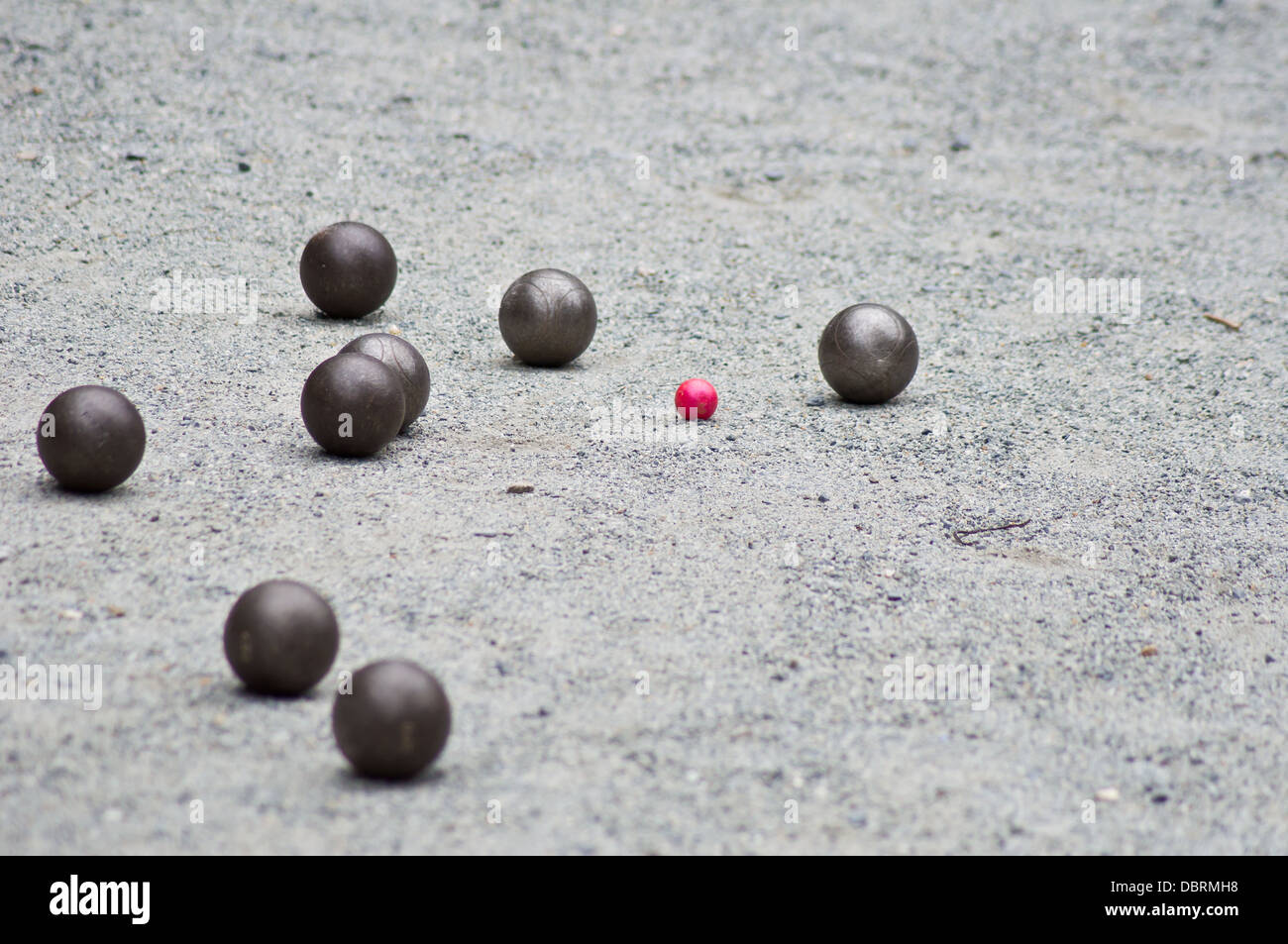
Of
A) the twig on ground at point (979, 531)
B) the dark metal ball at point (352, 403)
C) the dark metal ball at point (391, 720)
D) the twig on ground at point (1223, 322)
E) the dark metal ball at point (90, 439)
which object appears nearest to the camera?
the dark metal ball at point (391, 720)

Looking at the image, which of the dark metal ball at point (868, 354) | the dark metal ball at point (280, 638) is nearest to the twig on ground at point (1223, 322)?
the dark metal ball at point (868, 354)

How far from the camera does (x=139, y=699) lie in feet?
12.3

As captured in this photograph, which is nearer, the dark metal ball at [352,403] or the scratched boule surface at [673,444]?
the scratched boule surface at [673,444]

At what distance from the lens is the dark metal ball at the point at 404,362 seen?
603cm

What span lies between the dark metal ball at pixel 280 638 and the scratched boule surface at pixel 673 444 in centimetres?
11

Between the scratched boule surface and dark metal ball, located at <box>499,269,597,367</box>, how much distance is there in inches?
7.8

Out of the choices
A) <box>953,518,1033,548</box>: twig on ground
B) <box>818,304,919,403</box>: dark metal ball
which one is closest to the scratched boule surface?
<box>953,518,1033,548</box>: twig on ground

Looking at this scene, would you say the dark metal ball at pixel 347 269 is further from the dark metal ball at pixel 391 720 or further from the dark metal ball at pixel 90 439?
the dark metal ball at pixel 391 720

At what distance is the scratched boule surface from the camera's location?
11.8 ft

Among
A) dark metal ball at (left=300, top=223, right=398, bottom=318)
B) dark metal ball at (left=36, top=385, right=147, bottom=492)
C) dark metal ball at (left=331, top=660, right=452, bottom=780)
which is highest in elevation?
dark metal ball at (left=300, top=223, right=398, bottom=318)

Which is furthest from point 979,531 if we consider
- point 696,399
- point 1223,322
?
point 1223,322

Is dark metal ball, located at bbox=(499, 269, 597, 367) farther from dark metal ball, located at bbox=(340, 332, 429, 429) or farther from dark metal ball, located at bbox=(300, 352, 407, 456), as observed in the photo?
dark metal ball, located at bbox=(300, 352, 407, 456)
